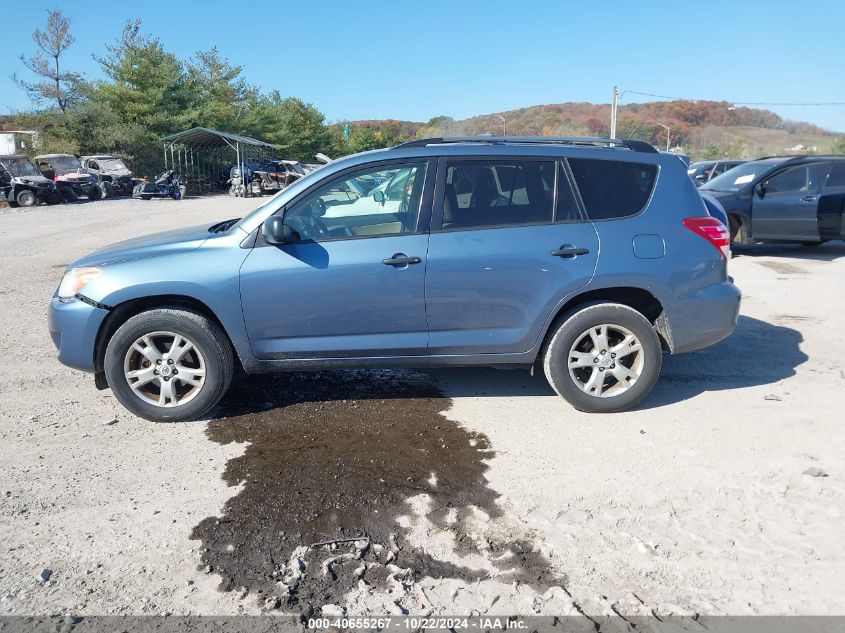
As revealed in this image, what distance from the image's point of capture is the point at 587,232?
14.8ft

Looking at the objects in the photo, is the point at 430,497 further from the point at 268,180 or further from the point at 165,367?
the point at 268,180

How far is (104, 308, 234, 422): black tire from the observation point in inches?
171

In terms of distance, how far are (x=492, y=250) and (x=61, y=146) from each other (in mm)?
37987

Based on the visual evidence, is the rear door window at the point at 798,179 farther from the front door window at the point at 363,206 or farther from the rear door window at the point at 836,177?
the front door window at the point at 363,206

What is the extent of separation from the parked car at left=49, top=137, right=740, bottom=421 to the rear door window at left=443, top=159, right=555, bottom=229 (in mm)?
10

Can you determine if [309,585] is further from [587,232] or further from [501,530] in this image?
→ [587,232]

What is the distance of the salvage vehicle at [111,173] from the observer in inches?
1195

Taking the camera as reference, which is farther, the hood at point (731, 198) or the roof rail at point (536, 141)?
the hood at point (731, 198)

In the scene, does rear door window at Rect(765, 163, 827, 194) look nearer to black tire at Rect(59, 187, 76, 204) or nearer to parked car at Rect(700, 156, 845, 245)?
parked car at Rect(700, 156, 845, 245)

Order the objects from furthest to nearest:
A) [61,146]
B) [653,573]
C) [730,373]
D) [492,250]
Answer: [61,146] < [730,373] < [492,250] < [653,573]

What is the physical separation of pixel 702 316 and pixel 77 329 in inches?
165

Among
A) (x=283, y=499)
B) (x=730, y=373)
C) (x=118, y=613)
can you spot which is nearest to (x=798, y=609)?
(x=283, y=499)

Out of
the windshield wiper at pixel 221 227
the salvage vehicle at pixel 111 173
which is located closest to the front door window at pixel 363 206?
the windshield wiper at pixel 221 227

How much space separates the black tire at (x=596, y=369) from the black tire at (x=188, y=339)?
220cm
